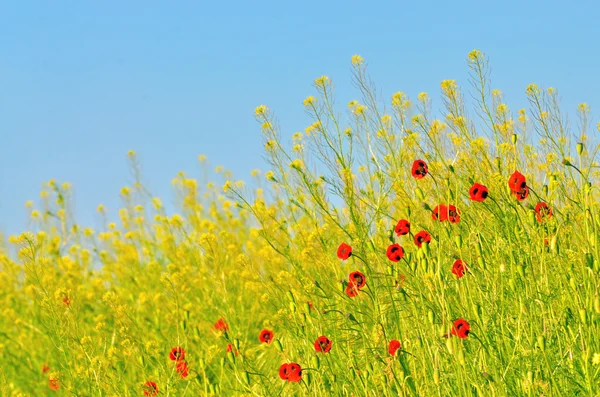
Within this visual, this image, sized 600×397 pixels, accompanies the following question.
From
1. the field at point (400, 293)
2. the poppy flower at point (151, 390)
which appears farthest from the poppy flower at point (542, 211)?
the poppy flower at point (151, 390)

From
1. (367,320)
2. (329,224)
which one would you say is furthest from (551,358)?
(329,224)

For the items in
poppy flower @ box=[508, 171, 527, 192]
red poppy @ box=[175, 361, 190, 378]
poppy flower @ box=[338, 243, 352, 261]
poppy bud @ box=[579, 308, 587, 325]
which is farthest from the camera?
red poppy @ box=[175, 361, 190, 378]

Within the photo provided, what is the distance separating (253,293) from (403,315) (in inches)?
92.2

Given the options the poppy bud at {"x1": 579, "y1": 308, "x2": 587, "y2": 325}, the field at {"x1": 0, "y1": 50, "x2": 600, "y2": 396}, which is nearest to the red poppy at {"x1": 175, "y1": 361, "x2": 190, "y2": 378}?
the field at {"x1": 0, "y1": 50, "x2": 600, "y2": 396}

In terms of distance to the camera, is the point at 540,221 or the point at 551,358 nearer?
the point at 551,358

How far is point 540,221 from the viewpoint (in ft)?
10.4

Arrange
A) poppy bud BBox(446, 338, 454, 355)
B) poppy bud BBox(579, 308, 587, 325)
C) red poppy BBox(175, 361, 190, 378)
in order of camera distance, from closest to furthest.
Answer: poppy bud BBox(446, 338, 454, 355) < poppy bud BBox(579, 308, 587, 325) < red poppy BBox(175, 361, 190, 378)

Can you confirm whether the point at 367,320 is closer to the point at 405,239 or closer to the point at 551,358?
the point at 405,239

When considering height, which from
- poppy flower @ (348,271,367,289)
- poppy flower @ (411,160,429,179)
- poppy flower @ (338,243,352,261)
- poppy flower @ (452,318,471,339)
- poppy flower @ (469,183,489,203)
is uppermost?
poppy flower @ (411,160,429,179)


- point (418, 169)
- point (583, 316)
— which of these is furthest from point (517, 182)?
point (583, 316)

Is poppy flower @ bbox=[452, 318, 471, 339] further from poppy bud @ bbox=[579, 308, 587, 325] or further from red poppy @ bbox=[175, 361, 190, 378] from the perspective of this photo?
red poppy @ bbox=[175, 361, 190, 378]

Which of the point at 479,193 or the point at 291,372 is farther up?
the point at 479,193

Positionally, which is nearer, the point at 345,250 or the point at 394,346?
the point at 394,346

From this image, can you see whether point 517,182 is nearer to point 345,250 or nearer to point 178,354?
point 345,250
